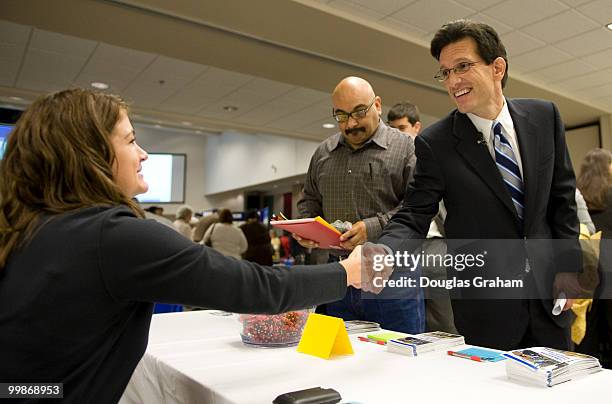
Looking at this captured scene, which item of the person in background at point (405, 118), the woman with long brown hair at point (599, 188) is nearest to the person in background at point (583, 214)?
the woman with long brown hair at point (599, 188)

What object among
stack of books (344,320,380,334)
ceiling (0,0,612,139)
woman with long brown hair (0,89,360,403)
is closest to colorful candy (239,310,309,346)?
stack of books (344,320,380,334)

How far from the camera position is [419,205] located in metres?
1.70

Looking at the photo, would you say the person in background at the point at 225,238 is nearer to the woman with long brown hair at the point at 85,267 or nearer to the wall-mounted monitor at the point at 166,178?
the wall-mounted monitor at the point at 166,178

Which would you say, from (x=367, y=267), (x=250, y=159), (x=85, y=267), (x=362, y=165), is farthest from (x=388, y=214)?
(x=250, y=159)

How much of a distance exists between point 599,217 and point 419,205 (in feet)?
6.32

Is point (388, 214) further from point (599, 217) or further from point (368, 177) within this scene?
point (599, 217)

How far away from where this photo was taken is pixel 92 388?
849 millimetres

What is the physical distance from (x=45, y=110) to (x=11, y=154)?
0.11 m

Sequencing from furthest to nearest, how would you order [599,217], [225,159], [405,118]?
[225,159] < [405,118] < [599,217]

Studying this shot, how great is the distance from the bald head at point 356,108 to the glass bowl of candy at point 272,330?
97cm

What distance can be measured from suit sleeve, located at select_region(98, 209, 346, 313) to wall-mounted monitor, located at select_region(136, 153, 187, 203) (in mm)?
9067

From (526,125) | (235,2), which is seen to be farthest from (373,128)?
(235,2)

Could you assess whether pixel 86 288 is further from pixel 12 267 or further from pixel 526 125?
pixel 526 125

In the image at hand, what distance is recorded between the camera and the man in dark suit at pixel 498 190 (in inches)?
57.3
